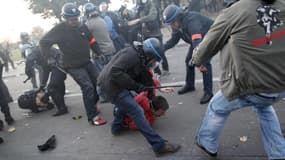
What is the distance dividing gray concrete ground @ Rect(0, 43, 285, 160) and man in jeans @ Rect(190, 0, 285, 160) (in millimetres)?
981

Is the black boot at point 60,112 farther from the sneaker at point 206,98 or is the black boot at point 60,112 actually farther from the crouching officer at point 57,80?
the sneaker at point 206,98

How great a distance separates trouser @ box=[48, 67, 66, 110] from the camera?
6168 mm

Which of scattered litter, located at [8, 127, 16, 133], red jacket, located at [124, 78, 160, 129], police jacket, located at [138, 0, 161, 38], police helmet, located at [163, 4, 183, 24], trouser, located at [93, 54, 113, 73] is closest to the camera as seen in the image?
red jacket, located at [124, 78, 160, 129]

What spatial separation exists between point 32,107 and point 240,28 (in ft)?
17.0

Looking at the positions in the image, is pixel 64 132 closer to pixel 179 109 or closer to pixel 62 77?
pixel 62 77

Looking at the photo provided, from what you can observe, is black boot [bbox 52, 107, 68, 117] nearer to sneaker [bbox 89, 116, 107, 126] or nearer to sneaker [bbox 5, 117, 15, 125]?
sneaker [bbox 5, 117, 15, 125]

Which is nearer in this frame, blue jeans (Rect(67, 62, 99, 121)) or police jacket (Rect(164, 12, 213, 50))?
police jacket (Rect(164, 12, 213, 50))

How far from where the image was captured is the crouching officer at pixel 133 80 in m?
3.92

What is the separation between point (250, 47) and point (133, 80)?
1677 mm

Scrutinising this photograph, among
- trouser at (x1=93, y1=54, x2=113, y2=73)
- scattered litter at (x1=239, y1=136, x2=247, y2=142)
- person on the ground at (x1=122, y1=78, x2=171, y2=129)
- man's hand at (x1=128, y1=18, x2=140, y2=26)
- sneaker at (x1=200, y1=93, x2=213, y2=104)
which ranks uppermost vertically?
man's hand at (x1=128, y1=18, x2=140, y2=26)

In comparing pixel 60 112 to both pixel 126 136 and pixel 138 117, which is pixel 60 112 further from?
pixel 138 117

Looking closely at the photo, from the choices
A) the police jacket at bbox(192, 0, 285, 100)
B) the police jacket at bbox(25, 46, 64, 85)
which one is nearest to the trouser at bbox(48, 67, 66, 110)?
the police jacket at bbox(25, 46, 64, 85)

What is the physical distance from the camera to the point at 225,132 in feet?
14.1

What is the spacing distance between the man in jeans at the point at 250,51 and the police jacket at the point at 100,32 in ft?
12.3
